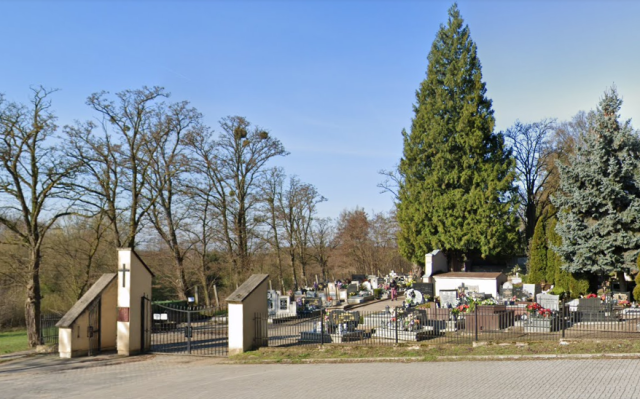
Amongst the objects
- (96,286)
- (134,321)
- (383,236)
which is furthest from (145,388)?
(383,236)

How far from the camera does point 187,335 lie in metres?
17.2

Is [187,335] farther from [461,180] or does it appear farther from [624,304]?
[461,180]

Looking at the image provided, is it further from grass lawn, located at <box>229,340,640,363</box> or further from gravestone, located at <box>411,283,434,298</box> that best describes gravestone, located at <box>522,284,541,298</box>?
grass lawn, located at <box>229,340,640,363</box>

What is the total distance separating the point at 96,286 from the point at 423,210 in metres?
24.1

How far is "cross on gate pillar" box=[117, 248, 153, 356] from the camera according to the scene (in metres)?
15.9

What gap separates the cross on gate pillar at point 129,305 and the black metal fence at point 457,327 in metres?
3.66

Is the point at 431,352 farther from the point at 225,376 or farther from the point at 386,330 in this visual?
the point at 225,376

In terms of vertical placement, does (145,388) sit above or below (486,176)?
below

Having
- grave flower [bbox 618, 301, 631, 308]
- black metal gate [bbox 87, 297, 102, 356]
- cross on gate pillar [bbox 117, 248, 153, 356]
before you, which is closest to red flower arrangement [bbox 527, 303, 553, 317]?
grave flower [bbox 618, 301, 631, 308]

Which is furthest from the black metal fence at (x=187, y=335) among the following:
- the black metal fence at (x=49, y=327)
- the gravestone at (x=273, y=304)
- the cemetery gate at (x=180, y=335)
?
the black metal fence at (x=49, y=327)

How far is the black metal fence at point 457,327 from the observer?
16.5 metres

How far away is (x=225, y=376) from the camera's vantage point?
12.6 metres

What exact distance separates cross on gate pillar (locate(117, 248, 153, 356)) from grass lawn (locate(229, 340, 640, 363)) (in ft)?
11.0

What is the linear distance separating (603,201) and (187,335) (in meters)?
20.3
